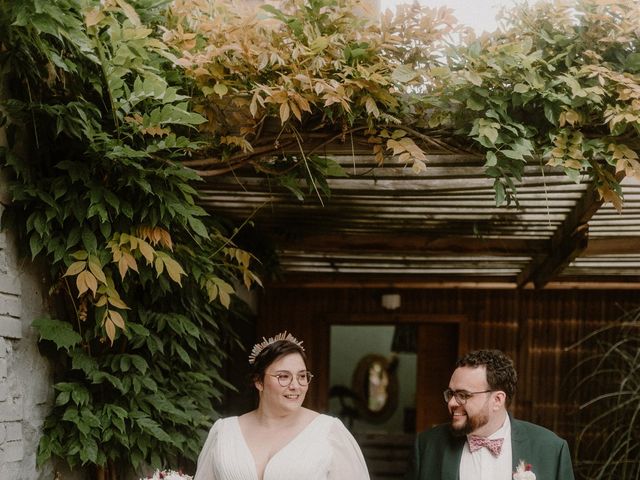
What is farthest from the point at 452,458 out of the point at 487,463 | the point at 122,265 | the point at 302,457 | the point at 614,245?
the point at 614,245

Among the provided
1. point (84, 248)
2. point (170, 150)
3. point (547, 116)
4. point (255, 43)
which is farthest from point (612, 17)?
point (84, 248)

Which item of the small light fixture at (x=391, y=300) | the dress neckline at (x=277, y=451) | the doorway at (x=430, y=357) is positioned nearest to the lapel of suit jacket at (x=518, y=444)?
the dress neckline at (x=277, y=451)

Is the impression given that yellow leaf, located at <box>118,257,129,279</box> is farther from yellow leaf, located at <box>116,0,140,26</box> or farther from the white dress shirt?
the white dress shirt

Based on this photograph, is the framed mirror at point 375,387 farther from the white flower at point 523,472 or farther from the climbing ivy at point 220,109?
the white flower at point 523,472

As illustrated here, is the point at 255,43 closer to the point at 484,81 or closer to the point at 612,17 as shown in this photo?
the point at 484,81

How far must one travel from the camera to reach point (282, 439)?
3.61m

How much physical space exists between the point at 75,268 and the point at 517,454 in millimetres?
1939

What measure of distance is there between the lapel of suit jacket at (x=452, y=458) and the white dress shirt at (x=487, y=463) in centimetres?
2

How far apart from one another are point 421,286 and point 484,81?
16.5ft

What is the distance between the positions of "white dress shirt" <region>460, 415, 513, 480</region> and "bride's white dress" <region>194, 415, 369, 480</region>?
0.45 m

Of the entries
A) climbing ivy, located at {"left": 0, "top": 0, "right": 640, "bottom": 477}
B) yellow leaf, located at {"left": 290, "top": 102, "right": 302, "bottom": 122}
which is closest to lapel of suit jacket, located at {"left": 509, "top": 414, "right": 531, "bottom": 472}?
climbing ivy, located at {"left": 0, "top": 0, "right": 640, "bottom": 477}

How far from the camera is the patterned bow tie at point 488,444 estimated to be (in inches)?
133

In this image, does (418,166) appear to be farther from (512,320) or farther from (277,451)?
(512,320)

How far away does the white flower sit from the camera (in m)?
3.17
